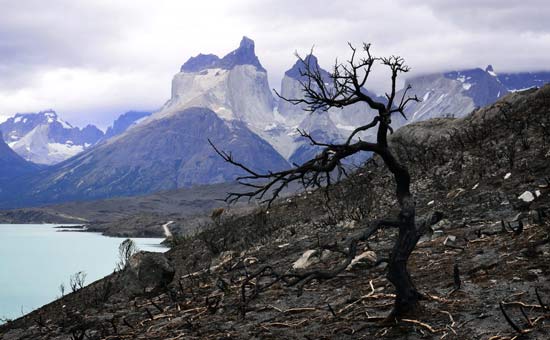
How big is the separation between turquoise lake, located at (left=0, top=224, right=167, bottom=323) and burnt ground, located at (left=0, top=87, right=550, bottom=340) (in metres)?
28.8

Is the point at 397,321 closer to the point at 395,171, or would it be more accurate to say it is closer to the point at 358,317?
the point at 358,317

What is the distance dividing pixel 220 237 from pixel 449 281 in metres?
21.0

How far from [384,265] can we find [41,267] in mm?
97956

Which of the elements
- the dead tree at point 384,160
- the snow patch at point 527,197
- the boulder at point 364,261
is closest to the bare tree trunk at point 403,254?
the dead tree at point 384,160

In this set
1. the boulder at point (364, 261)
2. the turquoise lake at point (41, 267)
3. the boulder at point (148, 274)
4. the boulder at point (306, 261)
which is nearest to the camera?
the boulder at point (364, 261)

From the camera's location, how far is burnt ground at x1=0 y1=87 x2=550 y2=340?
29.9 ft

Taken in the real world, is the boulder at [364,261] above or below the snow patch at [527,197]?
below

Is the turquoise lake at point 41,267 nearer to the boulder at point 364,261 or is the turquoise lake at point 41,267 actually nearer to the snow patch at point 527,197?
the boulder at point 364,261

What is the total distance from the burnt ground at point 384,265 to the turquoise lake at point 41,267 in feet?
94.3

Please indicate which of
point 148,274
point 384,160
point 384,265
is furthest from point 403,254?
point 148,274

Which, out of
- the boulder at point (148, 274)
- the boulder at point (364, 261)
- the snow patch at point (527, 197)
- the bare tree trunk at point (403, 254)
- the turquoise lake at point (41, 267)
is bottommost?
the turquoise lake at point (41, 267)

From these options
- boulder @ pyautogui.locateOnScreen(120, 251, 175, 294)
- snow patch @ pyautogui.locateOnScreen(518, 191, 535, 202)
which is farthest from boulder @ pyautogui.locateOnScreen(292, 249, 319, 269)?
snow patch @ pyautogui.locateOnScreen(518, 191, 535, 202)

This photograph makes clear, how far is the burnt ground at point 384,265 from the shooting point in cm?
910

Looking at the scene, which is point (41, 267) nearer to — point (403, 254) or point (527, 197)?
point (527, 197)
